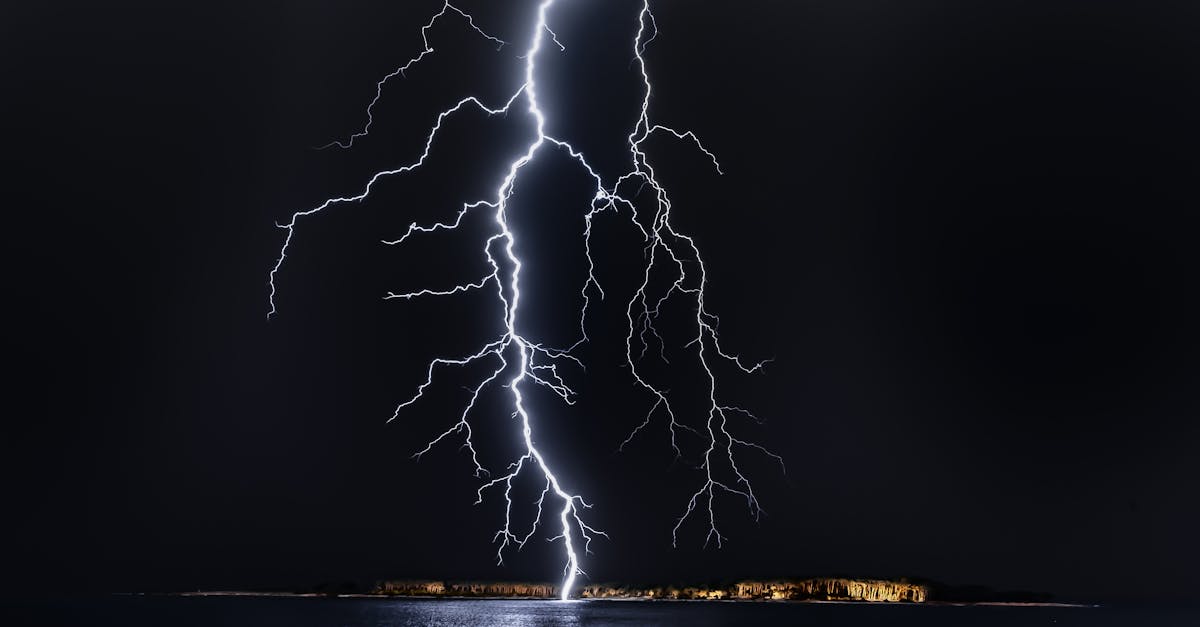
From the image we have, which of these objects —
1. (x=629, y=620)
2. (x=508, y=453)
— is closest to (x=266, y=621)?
(x=508, y=453)

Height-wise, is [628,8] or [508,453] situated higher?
[628,8]

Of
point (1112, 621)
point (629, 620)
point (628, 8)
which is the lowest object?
point (629, 620)

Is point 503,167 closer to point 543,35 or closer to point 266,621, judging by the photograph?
point 543,35

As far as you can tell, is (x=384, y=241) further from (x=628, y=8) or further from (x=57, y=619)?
(x=57, y=619)

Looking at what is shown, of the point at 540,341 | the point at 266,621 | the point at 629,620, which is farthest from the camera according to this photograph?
the point at 629,620

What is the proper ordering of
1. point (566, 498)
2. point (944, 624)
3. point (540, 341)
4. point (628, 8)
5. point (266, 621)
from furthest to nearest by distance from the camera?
1. point (944, 624)
2. point (266, 621)
3. point (540, 341)
4. point (628, 8)
5. point (566, 498)

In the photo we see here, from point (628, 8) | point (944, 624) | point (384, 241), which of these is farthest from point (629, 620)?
point (628, 8)

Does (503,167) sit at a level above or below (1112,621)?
above

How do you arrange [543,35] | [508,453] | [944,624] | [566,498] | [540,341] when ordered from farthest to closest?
[944,624]
[508,453]
[540,341]
[543,35]
[566,498]

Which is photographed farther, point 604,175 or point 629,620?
point 629,620
